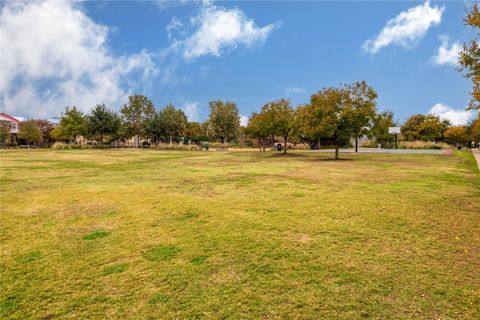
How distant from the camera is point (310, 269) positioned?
4.12 m

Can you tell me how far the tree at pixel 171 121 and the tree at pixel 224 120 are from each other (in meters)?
7.57

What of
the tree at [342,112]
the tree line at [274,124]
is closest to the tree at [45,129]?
the tree line at [274,124]

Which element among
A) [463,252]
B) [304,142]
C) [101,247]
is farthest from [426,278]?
[304,142]

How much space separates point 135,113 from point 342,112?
1894 inches

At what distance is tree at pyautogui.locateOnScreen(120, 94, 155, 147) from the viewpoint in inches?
2357

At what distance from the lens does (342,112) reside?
23.1 metres

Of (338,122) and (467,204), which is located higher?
(338,122)

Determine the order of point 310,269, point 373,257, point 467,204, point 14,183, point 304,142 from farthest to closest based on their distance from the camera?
point 304,142 → point 14,183 → point 467,204 → point 373,257 → point 310,269

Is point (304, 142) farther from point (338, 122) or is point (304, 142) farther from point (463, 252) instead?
point (463, 252)

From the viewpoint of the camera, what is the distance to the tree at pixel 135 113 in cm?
5988

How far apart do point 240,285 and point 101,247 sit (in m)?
2.73

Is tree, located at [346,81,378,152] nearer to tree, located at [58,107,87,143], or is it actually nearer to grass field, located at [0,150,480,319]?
grass field, located at [0,150,480,319]

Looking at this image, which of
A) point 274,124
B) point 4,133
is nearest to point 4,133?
point 4,133

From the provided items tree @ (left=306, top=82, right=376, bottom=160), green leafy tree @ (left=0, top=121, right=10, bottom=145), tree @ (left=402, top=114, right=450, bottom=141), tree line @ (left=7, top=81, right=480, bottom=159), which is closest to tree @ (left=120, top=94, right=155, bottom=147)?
tree line @ (left=7, top=81, right=480, bottom=159)
